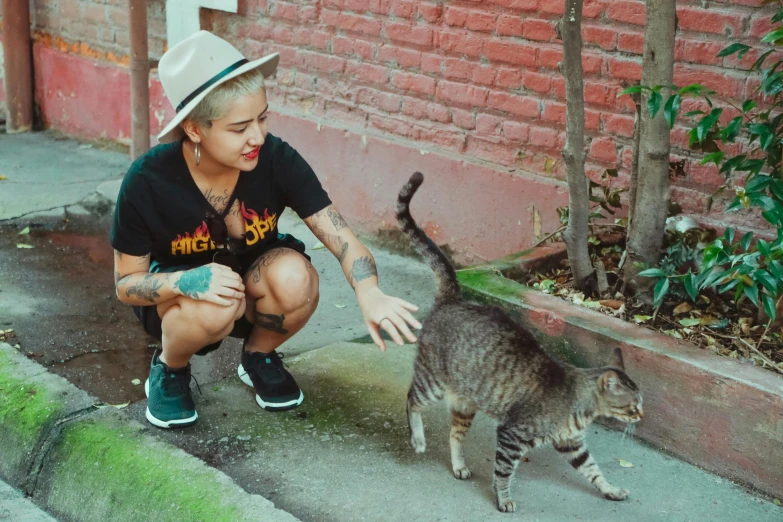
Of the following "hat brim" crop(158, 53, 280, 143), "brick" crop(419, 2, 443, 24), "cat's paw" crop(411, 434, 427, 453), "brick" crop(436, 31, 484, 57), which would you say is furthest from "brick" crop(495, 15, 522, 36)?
"cat's paw" crop(411, 434, 427, 453)

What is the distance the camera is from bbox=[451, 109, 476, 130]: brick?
506 centimetres

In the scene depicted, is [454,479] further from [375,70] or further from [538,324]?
[375,70]

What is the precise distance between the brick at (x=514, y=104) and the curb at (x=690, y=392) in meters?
1.40

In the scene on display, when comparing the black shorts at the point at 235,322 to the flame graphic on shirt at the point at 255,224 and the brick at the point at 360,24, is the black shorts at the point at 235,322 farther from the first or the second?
the brick at the point at 360,24

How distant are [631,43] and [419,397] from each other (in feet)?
6.83

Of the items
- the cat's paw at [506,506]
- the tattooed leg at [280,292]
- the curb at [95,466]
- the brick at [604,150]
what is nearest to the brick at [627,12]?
the brick at [604,150]

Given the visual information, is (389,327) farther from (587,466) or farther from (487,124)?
(487,124)

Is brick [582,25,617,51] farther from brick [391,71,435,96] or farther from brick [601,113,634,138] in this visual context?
brick [391,71,435,96]

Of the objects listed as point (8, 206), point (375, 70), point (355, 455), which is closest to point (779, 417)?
point (355, 455)

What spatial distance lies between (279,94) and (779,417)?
4.00m

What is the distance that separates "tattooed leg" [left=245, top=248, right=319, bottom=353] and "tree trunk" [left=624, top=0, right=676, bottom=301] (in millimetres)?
1371

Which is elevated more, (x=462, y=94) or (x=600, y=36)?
(x=600, y=36)

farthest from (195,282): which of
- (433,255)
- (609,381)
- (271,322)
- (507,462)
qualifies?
(609,381)

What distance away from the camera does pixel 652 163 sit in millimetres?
3771
